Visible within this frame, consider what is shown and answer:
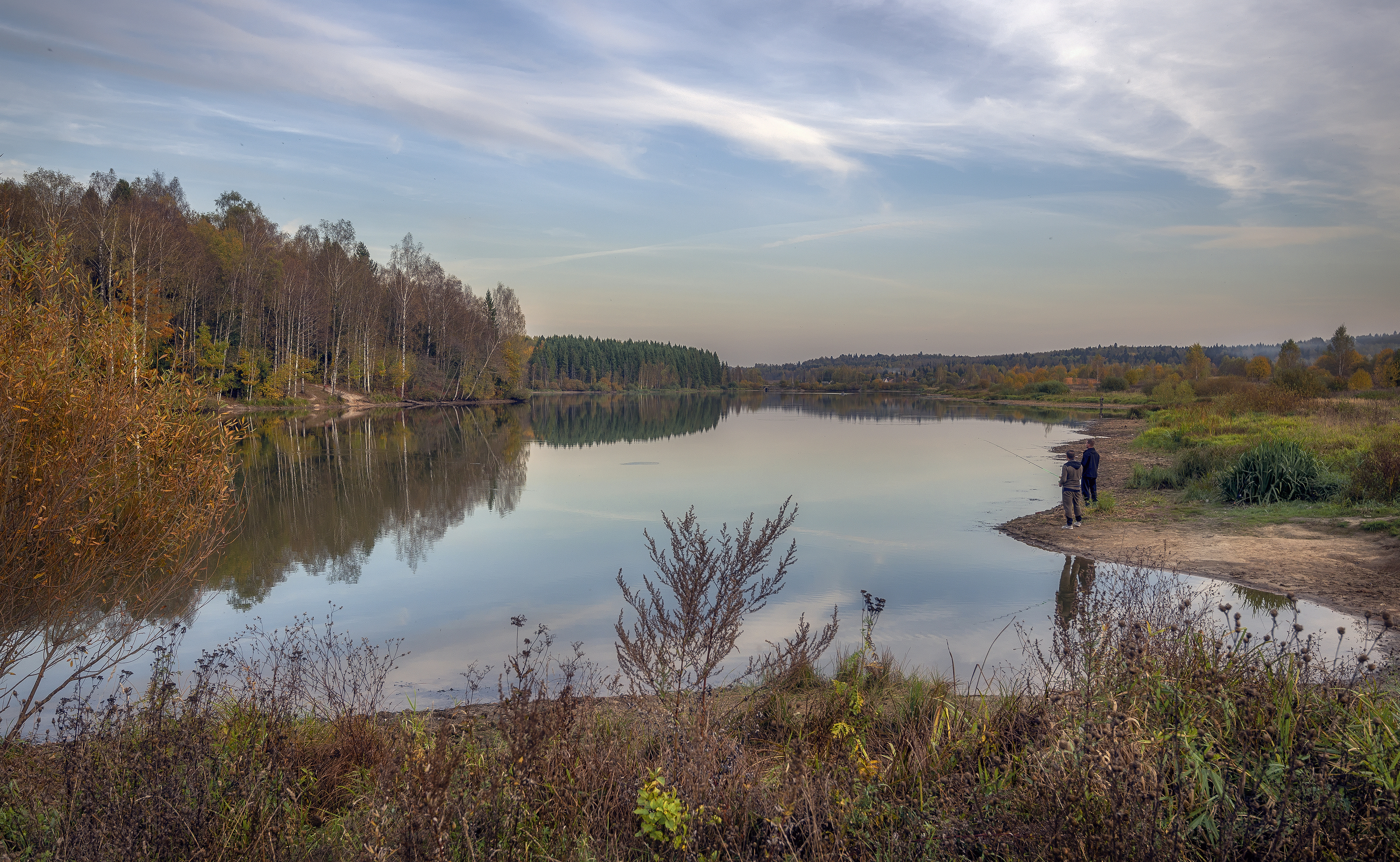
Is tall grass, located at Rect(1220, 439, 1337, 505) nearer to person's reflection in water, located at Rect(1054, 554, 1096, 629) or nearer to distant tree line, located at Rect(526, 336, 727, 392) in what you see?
person's reflection in water, located at Rect(1054, 554, 1096, 629)

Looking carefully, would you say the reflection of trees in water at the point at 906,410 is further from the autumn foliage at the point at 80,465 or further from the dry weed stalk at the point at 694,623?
the autumn foliage at the point at 80,465

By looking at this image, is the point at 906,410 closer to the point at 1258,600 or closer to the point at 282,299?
the point at 282,299

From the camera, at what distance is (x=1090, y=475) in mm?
17219

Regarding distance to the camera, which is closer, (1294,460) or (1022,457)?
(1294,460)

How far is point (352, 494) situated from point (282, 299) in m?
40.7

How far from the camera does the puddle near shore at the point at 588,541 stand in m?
9.62

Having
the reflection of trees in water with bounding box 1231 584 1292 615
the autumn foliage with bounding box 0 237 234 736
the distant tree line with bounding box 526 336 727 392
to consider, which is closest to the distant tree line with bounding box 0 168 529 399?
the autumn foliage with bounding box 0 237 234 736

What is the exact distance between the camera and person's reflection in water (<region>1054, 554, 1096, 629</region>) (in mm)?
10031

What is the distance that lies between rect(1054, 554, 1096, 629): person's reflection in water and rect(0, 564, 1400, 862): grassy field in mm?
4213

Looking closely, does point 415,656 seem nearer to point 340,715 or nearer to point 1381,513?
point 340,715

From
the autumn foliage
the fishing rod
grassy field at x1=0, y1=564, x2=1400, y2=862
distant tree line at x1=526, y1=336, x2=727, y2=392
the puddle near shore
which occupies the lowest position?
the puddle near shore

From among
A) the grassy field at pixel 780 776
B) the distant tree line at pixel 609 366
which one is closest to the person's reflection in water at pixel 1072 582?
the grassy field at pixel 780 776

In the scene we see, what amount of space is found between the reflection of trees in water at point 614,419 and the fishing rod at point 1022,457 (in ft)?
55.1

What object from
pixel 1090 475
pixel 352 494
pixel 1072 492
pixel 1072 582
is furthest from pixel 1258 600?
pixel 352 494
